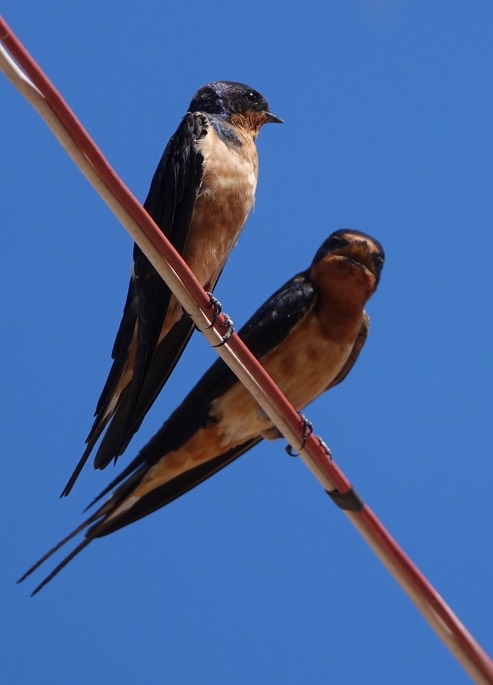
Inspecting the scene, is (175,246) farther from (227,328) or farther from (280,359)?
(227,328)

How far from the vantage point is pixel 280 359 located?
4184mm

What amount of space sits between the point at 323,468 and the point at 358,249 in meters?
1.54

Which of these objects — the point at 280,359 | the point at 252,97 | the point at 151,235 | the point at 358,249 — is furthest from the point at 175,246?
the point at 151,235

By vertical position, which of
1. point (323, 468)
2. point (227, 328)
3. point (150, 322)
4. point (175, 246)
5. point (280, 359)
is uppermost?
point (175, 246)

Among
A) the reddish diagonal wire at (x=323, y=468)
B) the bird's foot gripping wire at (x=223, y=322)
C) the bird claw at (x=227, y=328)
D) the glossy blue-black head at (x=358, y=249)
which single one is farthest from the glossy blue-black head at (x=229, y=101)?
the reddish diagonal wire at (x=323, y=468)

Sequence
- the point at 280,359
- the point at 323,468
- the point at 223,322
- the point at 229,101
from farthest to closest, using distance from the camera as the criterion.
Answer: the point at 229,101 < the point at 280,359 < the point at 223,322 < the point at 323,468

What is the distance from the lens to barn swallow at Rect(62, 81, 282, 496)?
3770 mm

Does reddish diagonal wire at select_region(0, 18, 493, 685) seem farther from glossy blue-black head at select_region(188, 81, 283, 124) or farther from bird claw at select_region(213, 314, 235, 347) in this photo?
glossy blue-black head at select_region(188, 81, 283, 124)

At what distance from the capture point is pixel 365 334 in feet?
14.4

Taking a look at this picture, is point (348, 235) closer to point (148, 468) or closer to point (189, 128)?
point (189, 128)

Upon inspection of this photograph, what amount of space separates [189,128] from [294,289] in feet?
2.22

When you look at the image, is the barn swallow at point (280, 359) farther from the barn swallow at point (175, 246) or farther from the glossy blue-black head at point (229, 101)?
the glossy blue-black head at point (229, 101)

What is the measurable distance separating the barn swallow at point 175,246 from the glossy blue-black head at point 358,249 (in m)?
0.33

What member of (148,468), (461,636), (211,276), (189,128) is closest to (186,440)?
(148,468)
